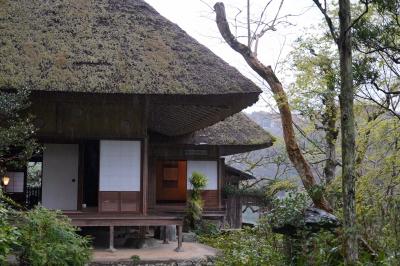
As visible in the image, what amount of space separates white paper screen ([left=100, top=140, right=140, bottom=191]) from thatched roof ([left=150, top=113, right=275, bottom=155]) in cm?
543

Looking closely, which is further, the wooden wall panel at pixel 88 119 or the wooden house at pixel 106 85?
the wooden wall panel at pixel 88 119

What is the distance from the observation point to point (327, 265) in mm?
6254

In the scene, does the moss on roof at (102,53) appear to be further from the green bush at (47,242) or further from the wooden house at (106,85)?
the green bush at (47,242)

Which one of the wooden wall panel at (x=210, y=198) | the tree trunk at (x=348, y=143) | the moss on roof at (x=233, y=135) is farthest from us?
the wooden wall panel at (x=210, y=198)

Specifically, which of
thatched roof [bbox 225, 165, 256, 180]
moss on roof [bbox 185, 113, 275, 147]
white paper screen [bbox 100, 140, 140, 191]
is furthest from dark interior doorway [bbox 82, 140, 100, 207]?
thatched roof [bbox 225, 165, 256, 180]

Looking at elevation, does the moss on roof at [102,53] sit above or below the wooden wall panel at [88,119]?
above

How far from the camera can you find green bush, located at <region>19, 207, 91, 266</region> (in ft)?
21.7

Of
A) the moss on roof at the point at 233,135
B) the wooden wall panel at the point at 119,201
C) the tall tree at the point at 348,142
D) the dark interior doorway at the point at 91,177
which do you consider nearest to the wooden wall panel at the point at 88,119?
the wooden wall panel at the point at 119,201

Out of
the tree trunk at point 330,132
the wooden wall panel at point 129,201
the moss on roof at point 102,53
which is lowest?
the wooden wall panel at point 129,201

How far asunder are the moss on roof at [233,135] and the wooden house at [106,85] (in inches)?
165

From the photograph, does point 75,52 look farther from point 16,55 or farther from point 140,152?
point 140,152

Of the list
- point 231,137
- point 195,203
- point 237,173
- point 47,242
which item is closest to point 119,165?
point 47,242

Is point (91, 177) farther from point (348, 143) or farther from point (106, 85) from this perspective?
point (348, 143)

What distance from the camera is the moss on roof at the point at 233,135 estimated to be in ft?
51.9
